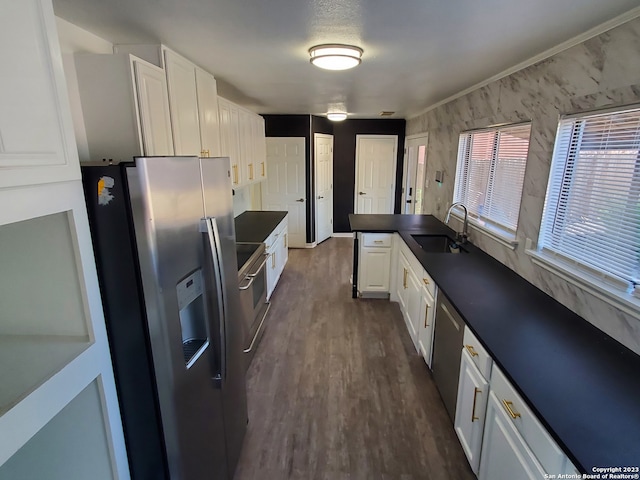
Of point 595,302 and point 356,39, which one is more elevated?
point 356,39

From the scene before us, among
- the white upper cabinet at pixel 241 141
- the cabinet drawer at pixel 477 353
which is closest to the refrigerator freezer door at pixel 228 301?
the cabinet drawer at pixel 477 353

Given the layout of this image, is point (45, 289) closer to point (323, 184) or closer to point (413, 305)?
point (413, 305)

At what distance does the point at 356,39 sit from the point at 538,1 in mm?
820

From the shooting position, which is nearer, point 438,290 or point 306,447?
point 306,447

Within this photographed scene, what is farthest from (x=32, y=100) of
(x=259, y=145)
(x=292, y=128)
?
(x=292, y=128)

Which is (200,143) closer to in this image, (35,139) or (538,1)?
(35,139)

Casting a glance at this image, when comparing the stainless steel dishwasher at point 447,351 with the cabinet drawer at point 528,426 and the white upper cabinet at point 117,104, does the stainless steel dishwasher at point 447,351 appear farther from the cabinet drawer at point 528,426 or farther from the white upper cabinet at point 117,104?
the white upper cabinet at point 117,104

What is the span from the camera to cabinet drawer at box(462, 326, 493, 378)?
1574 mm

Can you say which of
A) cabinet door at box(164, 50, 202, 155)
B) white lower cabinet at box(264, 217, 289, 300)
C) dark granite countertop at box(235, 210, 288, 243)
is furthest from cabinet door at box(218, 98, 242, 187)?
white lower cabinet at box(264, 217, 289, 300)

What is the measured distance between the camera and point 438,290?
7.73ft

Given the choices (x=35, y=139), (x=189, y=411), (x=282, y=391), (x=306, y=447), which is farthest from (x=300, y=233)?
(x=35, y=139)

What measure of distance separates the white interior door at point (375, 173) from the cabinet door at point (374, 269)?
3070 mm

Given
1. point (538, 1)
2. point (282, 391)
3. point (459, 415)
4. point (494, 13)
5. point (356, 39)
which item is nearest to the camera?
point (538, 1)

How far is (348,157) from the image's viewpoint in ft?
22.0
